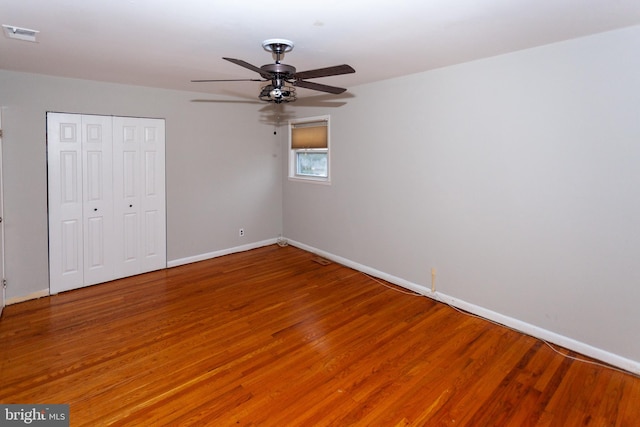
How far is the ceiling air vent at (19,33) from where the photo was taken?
238 centimetres

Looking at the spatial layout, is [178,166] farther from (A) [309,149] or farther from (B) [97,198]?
(A) [309,149]

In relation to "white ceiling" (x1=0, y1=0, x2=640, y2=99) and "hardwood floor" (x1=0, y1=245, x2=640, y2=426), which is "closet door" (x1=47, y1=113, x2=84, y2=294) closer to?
"hardwood floor" (x1=0, y1=245, x2=640, y2=426)

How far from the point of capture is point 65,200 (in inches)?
156

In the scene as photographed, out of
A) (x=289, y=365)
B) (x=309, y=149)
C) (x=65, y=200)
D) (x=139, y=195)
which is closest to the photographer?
(x=289, y=365)

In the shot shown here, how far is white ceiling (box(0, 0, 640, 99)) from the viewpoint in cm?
204

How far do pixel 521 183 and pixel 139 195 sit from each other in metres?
4.40

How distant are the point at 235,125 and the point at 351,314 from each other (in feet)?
11.3

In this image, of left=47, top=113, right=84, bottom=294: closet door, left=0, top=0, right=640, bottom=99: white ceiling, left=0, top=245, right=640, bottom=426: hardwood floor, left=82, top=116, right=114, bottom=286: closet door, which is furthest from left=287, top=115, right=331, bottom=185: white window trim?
left=47, top=113, right=84, bottom=294: closet door

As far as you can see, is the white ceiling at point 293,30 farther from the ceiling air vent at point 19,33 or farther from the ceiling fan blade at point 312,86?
the ceiling fan blade at point 312,86

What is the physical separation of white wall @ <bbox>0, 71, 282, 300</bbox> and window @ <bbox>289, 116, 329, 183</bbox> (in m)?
0.32

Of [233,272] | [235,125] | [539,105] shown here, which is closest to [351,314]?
[233,272]

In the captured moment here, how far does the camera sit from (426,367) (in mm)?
2629

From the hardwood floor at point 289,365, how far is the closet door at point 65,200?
0.31m

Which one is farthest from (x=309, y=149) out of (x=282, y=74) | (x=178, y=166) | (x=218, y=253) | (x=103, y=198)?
(x=282, y=74)
